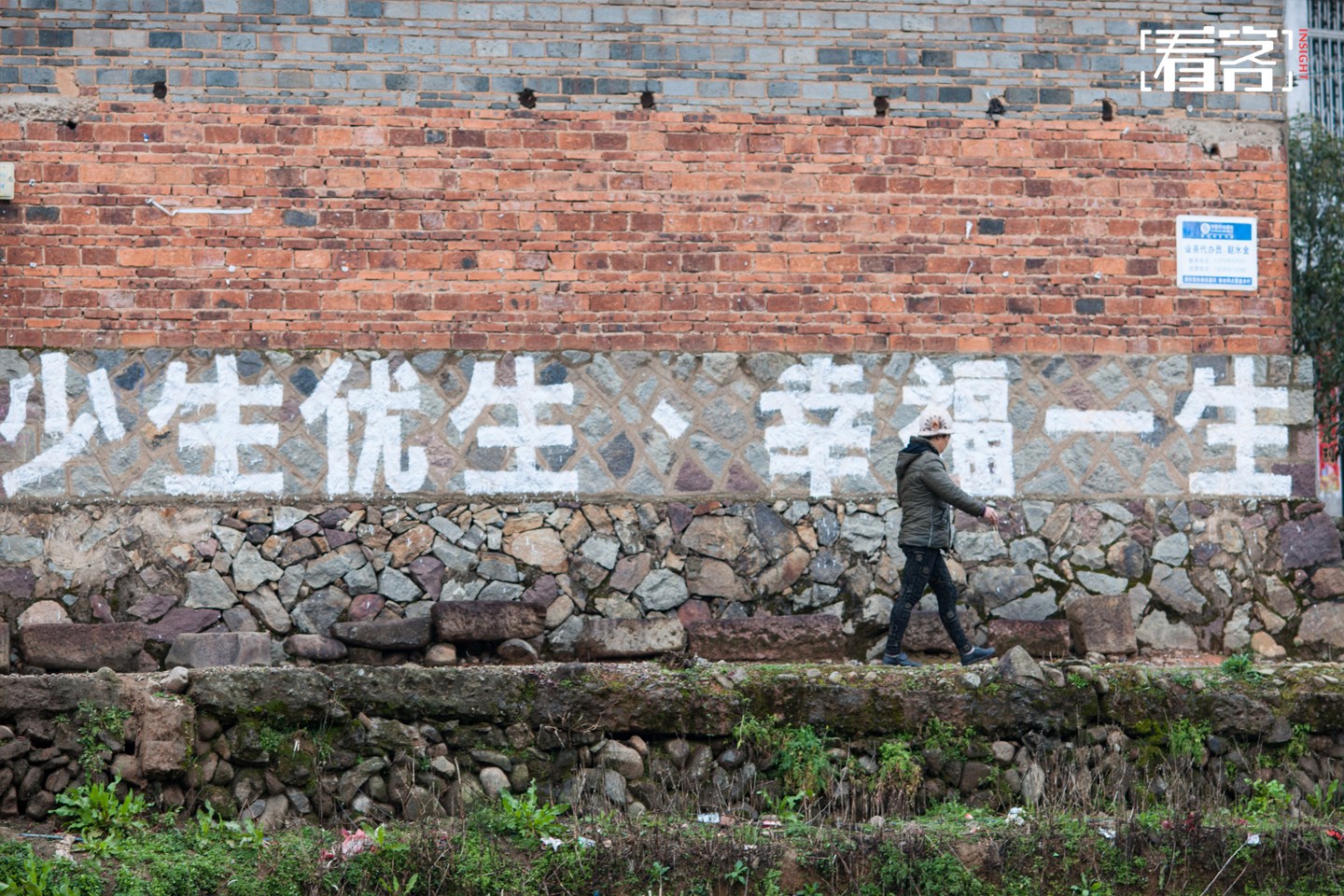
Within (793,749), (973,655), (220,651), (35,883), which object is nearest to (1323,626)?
(973,655)

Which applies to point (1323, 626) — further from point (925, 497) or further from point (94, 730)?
point (94, 730)

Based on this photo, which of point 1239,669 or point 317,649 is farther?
point 317,649

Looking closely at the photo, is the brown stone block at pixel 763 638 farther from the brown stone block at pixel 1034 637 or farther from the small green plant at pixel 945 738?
the small green plant at pixel 945 738

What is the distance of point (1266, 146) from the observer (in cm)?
1120

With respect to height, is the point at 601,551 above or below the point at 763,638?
above

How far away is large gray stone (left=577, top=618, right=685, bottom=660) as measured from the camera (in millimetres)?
10023

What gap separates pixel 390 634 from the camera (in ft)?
33.1

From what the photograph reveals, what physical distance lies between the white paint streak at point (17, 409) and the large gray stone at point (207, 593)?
5.09 feet

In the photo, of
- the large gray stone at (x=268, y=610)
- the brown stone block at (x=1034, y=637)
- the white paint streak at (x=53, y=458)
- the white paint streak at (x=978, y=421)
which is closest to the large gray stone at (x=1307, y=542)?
the brown stone block at (x=1034, y=637)

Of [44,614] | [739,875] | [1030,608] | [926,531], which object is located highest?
[926,531]

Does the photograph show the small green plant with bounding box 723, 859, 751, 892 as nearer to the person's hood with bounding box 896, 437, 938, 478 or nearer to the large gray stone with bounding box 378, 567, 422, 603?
the person's hood with bounding box 896, 437, 938, 478

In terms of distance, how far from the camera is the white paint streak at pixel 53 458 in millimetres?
10375

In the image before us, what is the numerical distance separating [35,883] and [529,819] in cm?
244

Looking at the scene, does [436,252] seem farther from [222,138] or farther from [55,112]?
[55,112]
